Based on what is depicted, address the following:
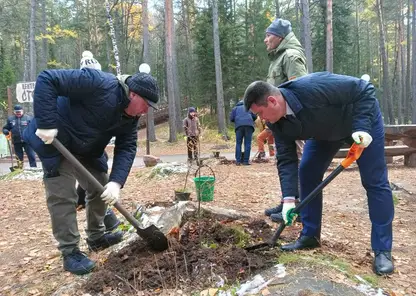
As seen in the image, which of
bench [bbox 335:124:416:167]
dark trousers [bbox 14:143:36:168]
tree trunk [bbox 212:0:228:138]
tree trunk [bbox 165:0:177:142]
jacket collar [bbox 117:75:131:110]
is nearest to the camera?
jacket collar [bbox 117:75:131:110]

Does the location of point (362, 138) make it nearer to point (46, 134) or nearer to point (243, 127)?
point (46, 134)

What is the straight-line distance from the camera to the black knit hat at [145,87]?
3020mm

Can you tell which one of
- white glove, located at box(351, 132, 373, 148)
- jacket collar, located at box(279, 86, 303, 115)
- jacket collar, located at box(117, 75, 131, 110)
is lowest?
white glove, located at box(351, 132, 373, 148)

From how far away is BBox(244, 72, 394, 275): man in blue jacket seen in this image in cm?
282

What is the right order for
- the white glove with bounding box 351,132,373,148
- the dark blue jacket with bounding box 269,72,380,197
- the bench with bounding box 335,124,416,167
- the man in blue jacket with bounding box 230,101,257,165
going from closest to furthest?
the white glove with bounding box 351,132,373,148
the dark blue jacket with bounding box 269,72,380,197
the bench with bounding box 335,124,416,167
the man in blue jacket with bounding box 230,101,257,165

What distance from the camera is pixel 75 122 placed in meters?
3.14

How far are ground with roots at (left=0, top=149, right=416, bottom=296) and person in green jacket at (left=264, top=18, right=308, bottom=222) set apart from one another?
3.55ft

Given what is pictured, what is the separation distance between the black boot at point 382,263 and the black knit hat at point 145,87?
2148 mm

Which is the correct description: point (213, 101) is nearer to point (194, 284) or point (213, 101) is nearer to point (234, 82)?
point (234, 82)

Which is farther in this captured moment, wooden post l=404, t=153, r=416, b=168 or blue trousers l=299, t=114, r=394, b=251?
wooden post l=404, t=153, r=416, b=168

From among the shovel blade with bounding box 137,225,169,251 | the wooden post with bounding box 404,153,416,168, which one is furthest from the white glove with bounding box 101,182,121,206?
the wooden post with bounding box 404,153,416,168

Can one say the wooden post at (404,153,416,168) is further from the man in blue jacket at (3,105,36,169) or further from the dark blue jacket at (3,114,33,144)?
the dark blue jacket at (3,114,33,144)

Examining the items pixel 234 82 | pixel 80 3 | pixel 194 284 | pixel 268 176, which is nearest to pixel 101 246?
pixel 194 284

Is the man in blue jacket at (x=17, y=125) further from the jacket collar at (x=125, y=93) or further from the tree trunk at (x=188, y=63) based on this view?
the tree trunk at (x=188, y=63)
